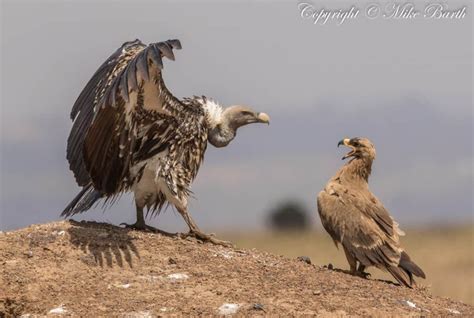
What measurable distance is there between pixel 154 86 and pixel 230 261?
1.92 meters

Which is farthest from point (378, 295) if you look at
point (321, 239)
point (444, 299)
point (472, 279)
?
point (321, 239)

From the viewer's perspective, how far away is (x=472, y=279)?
24156 millimetres

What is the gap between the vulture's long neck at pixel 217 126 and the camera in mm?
11836

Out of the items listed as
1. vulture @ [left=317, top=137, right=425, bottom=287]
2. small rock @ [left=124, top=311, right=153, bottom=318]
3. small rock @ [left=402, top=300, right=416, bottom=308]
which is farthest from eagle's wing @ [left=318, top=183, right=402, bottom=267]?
small rock @ [left=124, top=311, right=153, bottom=318]

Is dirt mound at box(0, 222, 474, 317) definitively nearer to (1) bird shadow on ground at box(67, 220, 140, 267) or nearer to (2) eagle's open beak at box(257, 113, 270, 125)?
(1) bird shadow on ground at box(67, 220, 140, 267)

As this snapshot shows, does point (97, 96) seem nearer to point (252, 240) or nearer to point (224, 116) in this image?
point (224, 116)

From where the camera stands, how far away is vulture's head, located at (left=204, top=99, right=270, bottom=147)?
11.9 m

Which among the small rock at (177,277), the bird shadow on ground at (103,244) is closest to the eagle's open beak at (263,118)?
the bird shadow on ground at (103,244)

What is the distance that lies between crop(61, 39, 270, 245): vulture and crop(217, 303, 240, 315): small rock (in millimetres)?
1909

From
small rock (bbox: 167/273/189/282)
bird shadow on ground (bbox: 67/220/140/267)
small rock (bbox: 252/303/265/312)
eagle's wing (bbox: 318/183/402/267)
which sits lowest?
small rock (bbox: 252/303/265/312)

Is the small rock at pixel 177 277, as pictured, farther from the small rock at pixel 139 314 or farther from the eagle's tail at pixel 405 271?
the eagle's tail at pixel 405 271

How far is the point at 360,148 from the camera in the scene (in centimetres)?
1159

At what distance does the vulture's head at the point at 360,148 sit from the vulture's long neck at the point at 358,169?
48mm

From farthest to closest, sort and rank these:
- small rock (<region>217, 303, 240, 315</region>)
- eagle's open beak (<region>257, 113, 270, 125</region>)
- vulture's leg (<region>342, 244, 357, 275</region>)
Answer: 1. eagle's open beak (<region>257, 113, 270, 125</region>)
2. vulture's leg (<region>342, 244, 357, 275</region>)
3. small rock (<region>217, 303, 240, 315</region>)
